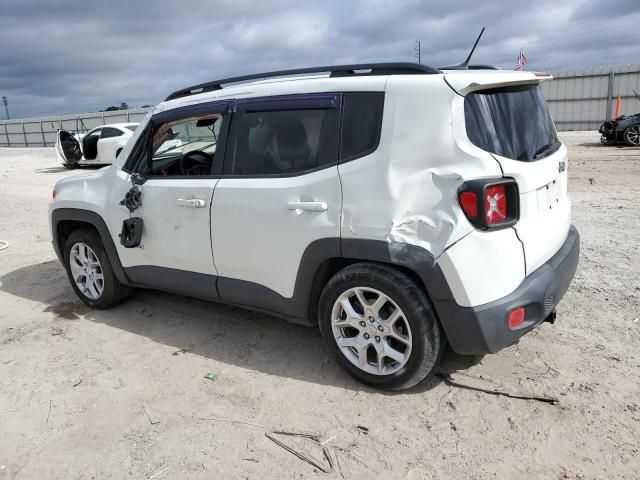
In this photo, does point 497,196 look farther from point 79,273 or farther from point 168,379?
point 79,273

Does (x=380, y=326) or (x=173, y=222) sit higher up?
(x=173, y=222)

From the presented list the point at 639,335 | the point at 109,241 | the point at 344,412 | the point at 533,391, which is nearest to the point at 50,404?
the point at 109,241

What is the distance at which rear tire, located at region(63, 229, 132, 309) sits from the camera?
473 cm

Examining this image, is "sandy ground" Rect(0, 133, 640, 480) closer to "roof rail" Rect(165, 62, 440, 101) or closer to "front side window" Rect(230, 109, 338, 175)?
"front side window" Rect(230, 109, 338, 175)

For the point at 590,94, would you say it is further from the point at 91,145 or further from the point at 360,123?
the point at 360,123

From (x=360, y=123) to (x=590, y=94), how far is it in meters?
28.2

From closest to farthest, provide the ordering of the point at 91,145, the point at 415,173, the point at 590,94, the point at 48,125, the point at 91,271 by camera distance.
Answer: the point at 415,173 → the point at 91,271 → the point at 91,145 → the point at 590,94 → the point at 48,125

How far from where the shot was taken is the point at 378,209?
9.78ft

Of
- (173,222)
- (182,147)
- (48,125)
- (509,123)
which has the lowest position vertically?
(173,222)

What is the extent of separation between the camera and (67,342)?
4.27 meters

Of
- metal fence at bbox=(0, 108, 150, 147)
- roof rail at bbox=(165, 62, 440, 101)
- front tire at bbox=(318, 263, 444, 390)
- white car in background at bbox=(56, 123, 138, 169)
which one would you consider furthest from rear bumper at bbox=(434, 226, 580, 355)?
metal fence at bbox=(0, 108, 150, 147)

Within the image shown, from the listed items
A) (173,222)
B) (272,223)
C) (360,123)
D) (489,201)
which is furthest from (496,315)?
(173,222)

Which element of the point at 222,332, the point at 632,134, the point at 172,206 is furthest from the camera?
the point at 632,134

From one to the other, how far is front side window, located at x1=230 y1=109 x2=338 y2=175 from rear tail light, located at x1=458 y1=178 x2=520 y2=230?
0.86 meters
